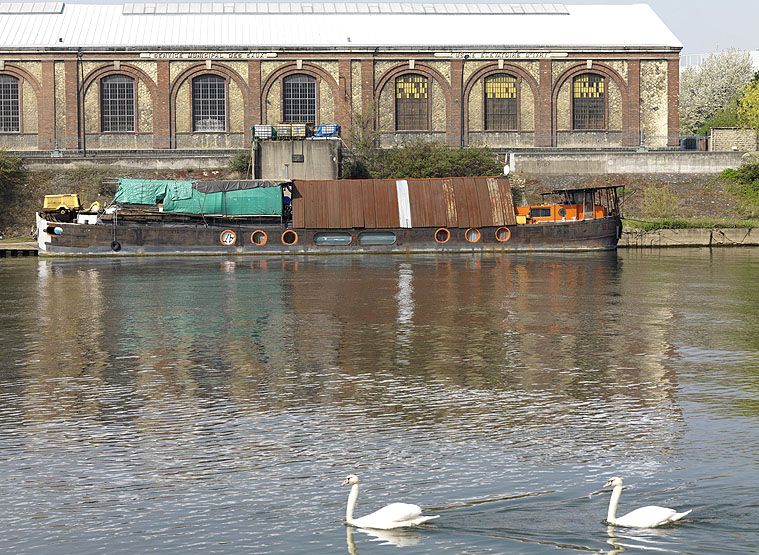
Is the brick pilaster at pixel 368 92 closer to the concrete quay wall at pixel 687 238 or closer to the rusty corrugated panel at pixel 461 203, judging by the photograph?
the rusty corrugated panel at pixel 461 203

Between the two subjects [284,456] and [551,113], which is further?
[551,113]

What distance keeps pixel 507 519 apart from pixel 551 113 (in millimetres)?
61383

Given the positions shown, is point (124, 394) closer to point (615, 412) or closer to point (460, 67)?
point (615, 412)

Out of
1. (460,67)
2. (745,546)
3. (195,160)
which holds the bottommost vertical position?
(745,546)

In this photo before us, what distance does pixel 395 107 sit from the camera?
236 feet

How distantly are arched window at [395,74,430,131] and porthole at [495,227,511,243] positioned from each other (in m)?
17.0

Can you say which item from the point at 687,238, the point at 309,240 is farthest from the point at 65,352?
the point at 687,238

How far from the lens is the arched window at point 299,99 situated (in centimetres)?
7106

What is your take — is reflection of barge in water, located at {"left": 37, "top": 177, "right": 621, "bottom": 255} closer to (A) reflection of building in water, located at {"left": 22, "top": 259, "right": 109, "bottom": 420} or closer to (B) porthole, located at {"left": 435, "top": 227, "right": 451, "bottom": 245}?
(B) porthole, located at {"left": 435, "top": 227, "right": 451, "bottom": 245}

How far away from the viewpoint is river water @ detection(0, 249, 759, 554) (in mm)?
12641

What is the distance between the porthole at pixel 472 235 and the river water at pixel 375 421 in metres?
21.5

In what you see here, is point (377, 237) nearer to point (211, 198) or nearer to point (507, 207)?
point (507, 207)

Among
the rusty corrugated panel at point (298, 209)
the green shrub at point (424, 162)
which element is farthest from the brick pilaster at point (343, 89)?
the rusty corrugated panel at point (298, 209)

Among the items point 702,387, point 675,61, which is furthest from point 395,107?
point 702,387
